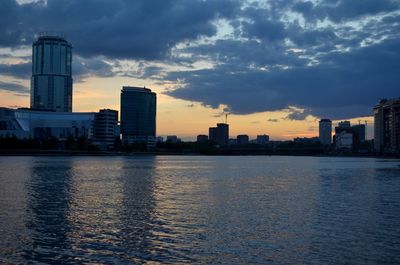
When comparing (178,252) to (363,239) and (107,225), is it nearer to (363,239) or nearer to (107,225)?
(107,225)

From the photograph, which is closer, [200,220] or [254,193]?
[200,220]

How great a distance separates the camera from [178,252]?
2452cm

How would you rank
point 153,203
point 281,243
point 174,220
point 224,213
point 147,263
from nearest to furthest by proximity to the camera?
1. point 147,263
2. point 281,243
3. point 174,220
4. point 224,213
5. point 153,203

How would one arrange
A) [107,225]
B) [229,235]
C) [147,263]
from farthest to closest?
[107,225], [229,235], [147,263]

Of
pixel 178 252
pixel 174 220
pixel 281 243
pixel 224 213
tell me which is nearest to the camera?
pixel 178 252

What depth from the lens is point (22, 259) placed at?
22672mm

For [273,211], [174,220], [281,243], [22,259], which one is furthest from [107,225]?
[273,211]

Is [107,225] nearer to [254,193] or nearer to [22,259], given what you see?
[22,259]

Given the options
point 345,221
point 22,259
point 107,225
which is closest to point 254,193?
point 345,221

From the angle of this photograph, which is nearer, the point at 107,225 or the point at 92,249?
the point at 92,249

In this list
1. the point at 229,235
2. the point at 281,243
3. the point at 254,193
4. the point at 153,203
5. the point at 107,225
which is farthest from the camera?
the point at 254,193

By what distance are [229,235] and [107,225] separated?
817 cm

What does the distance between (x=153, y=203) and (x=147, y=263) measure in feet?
69.5

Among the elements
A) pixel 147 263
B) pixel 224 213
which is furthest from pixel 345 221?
pixel 147 263
